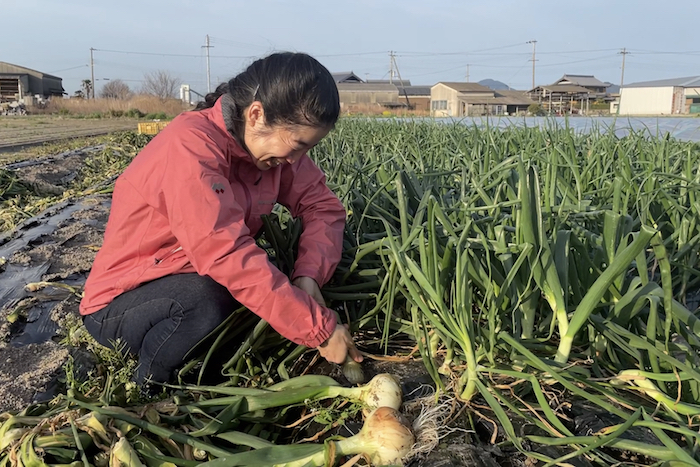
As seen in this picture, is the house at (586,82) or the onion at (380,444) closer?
the onion at (380,444)

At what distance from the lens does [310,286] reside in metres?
1.37

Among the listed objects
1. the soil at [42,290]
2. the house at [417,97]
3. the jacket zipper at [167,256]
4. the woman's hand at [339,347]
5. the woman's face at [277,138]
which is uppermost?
the house at [417,97]

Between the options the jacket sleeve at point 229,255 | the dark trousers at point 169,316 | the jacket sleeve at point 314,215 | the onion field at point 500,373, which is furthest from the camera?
the jacket sleeve at point 314,215

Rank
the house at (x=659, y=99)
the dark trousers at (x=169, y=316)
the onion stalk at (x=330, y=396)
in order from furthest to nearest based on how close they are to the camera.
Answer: the house at (x=659, y=99) < the dark trousers at (x=169, y=316) < the onion stalk at (x=330, y=396)

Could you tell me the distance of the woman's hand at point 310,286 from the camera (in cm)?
136

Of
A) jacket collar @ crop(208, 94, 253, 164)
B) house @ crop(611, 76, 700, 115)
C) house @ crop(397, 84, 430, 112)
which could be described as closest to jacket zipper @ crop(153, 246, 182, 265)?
jacket collar @ crop(208, 94, 253, 164)

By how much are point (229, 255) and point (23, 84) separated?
148ft

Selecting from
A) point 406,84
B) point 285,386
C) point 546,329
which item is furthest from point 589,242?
point 406,84

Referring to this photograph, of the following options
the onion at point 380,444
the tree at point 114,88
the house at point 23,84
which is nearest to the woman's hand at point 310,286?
the onion at point 380,444

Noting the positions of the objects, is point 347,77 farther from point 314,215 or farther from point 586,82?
point 314,215

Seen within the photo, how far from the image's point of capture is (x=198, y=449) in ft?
3.36

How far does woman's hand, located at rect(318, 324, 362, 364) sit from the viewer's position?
122cm

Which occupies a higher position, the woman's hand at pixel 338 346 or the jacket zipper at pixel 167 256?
the jacket zipper at pixel 167 256

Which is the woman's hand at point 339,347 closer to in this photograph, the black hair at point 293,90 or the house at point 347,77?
the black hair at point 293,90
